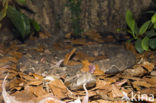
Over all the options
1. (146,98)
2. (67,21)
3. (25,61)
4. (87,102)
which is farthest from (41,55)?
(146,98)

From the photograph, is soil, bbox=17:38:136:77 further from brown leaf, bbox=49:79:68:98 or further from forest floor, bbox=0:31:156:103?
brown leaf, bbox=49:79:68:98

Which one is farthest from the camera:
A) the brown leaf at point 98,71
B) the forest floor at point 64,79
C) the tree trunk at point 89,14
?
the tree trunk at point 89,14

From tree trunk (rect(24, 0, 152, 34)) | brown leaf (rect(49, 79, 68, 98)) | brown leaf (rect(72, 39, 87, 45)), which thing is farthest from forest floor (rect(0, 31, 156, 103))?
tree trunk (rect(24, 0, 152, 34))

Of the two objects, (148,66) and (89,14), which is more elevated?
(89,14)

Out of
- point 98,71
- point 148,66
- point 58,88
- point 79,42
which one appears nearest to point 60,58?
point 98,71

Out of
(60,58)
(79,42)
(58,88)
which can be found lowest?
(58,88)

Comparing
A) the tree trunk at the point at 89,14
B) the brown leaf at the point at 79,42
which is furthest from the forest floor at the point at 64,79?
the tree trunk at the point at 89,14

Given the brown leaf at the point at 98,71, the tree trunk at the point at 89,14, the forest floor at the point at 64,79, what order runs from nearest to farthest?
the forest floor at the point at 64,79, the brown leaf at the point at 98,71, the tree trunk at the point at 89,14

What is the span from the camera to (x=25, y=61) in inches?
115

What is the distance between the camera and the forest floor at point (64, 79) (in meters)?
1.88

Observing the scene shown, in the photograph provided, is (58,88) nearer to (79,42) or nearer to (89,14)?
(79,42)

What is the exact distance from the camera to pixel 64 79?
7.91 feet

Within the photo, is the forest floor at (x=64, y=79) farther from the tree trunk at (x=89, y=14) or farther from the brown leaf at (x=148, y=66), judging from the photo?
the tree trunk at (x=89, y=14)

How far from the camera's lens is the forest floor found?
188cm
